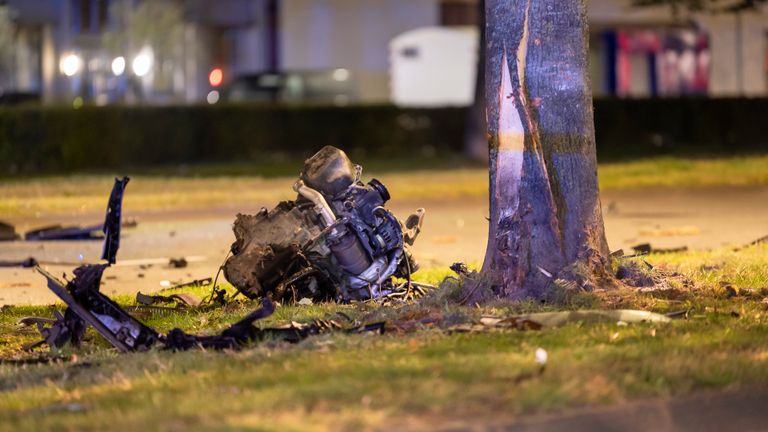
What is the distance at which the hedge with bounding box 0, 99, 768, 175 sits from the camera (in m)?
26.8

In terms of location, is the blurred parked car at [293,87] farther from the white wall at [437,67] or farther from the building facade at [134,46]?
the building facade at [134,46]

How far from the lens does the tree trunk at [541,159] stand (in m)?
8.57

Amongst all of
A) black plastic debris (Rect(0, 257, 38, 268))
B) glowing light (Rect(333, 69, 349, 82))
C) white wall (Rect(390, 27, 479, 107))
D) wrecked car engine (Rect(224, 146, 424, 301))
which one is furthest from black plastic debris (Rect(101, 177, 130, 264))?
white wall (Rect(390, 27, 479, 107))

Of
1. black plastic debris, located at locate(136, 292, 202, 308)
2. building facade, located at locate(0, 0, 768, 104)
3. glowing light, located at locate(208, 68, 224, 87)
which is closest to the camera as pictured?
black plastic debris, located at locate(136, 292, 202, 308)

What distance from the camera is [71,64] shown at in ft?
181

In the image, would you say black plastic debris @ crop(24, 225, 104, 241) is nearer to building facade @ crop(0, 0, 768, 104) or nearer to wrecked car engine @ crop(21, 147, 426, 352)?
wrecked car engine @ crop(21, 147, 426, 352)

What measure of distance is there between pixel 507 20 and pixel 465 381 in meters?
3.16

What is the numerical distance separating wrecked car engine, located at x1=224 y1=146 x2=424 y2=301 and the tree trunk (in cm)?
88

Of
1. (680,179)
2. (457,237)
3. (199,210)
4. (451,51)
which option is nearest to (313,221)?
(457,237)

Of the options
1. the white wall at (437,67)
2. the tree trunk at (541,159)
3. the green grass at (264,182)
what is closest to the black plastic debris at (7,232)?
the green grass at (264,182)

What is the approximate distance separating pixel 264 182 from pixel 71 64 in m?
34.4

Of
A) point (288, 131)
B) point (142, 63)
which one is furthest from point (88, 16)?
point (288, 131)

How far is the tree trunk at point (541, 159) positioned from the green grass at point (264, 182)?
426 inches

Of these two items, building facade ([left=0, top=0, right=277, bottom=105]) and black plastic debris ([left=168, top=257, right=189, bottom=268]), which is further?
building facade ([left=0, top=0, right=277, bottom=105])
